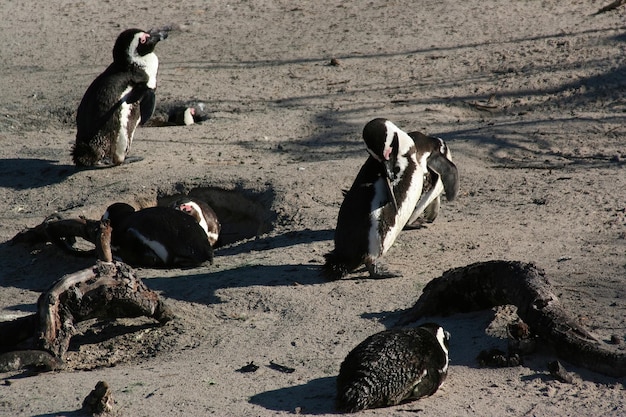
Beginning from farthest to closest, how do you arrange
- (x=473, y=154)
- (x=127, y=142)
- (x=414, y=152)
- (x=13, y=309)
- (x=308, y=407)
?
(x=127, y=142) < (x=473, y=154) < (x=414, y=152) < (x=13, y=309) < (x=308, y=407)

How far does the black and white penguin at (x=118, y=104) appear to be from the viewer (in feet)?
24.1

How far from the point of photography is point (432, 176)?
18.8 ft

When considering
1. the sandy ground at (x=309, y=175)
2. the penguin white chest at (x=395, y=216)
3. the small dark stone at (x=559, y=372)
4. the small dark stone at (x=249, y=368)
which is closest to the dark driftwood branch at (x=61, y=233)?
the sandy ground at (x=309, y=175)

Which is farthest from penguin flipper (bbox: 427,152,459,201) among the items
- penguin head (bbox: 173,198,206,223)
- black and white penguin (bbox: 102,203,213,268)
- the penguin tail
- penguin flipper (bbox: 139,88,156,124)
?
penguin flipper (bbox: 139,88,156,124)

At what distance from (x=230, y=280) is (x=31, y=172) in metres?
2.85

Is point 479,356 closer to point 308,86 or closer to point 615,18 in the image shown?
point 308,86

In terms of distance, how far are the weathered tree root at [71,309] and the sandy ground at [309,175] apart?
0.10m

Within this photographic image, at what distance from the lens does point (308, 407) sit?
11.3 ft

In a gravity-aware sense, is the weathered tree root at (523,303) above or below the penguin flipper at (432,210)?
above

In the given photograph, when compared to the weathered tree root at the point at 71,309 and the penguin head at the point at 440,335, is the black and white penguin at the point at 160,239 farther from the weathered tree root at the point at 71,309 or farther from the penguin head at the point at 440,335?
the penguin head at the point at 440,335

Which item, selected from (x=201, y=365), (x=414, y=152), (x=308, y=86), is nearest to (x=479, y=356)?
(x=201, y=365)

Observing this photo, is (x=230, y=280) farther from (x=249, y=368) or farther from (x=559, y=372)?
(x=559, y=372)

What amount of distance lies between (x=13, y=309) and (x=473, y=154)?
11.0 ft

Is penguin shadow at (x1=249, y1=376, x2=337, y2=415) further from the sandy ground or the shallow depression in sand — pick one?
the shallow depression in sand
